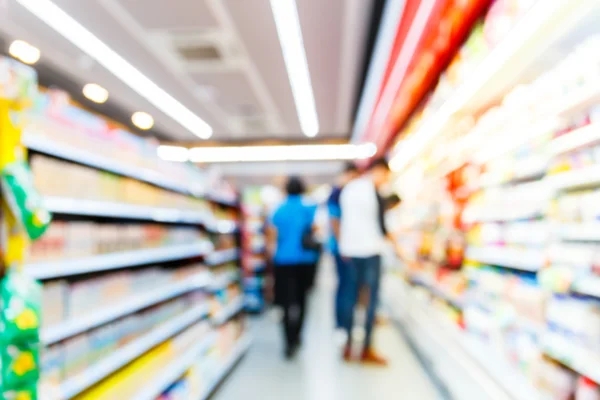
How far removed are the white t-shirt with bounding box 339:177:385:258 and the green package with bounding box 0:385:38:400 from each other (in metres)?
2.94

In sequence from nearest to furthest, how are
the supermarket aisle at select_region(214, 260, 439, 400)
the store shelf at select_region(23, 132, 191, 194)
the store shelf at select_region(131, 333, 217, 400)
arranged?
the store shelf at select_region(23, 132, 191, 194) → the store shelf at select_region(131, 333, 217, 400) → the supermarket aisle at select_region(214, 260, 439, 400)

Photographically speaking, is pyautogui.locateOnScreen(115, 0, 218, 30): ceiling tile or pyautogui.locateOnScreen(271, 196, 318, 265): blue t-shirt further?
pyautogui.locateOnScreen(271, 196, 318, 265): blue t-shirt

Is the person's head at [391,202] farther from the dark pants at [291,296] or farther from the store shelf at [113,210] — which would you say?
the store shelf at [113,210]

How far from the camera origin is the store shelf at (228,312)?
3.83 m

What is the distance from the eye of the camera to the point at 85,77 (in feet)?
19.3

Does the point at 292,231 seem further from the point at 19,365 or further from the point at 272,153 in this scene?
the point at 272,153

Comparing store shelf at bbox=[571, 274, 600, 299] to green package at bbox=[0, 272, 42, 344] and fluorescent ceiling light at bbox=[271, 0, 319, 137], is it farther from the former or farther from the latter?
fluorescent ceiling light at bbox=[271, 0, 319, 137]

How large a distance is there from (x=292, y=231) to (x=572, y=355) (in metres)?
2.71

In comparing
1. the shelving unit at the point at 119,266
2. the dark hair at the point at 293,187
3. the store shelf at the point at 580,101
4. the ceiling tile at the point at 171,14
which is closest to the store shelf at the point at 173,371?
the shelving unit at the point at 119,266

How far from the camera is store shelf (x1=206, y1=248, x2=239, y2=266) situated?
3.84 meters

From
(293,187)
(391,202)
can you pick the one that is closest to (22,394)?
(293,187)

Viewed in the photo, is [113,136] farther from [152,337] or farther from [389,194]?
[389,194]

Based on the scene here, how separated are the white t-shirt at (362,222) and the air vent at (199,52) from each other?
2.19 metres

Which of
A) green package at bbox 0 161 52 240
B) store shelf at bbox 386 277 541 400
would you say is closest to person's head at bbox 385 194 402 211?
store shelf at bbox 386 277 541 400
